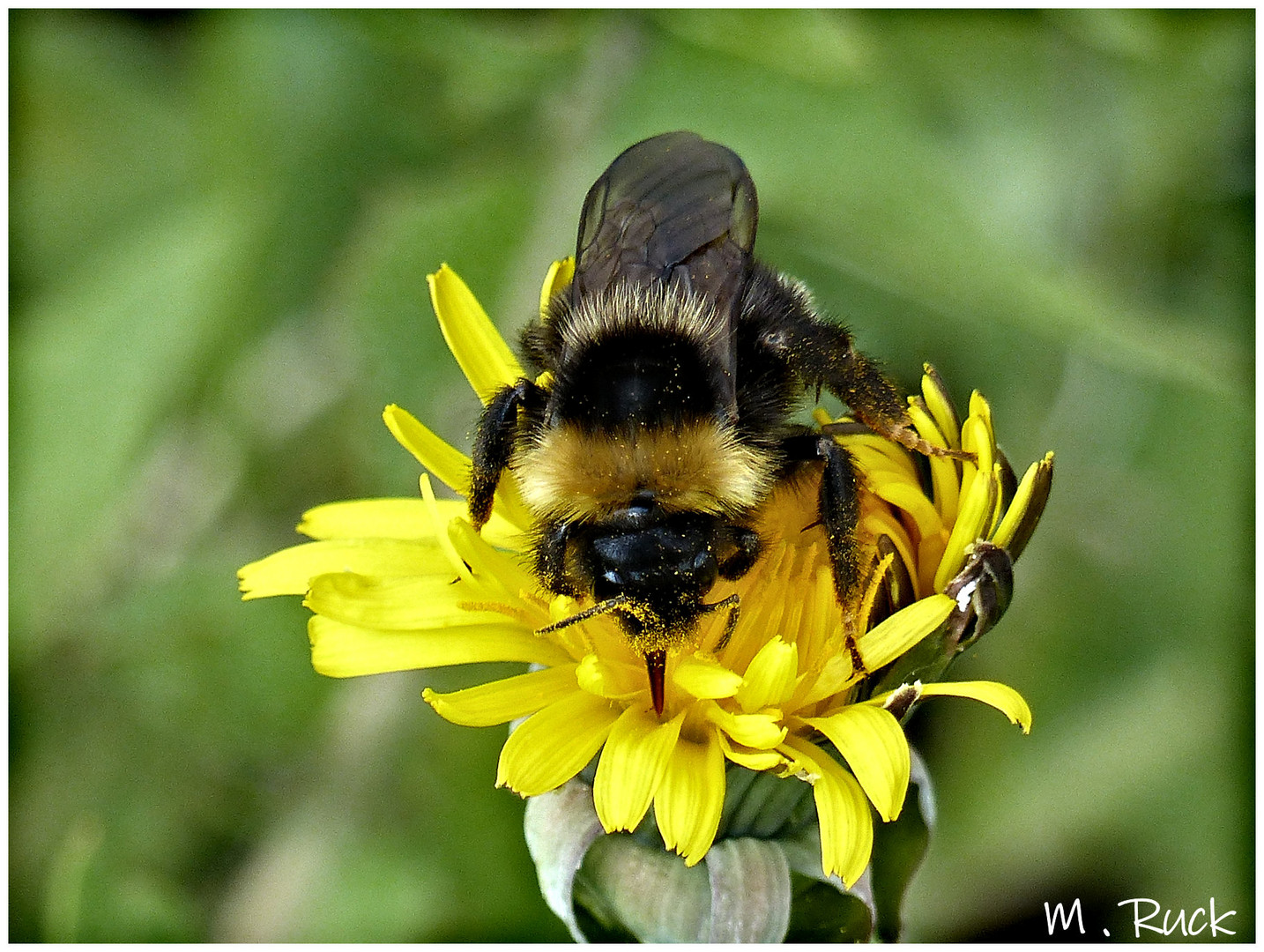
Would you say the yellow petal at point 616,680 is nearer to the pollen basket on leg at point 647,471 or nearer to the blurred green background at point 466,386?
the pollen basket on leg at point 647,471

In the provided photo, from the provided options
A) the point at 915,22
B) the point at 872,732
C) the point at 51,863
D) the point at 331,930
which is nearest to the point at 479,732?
the point at 331,930

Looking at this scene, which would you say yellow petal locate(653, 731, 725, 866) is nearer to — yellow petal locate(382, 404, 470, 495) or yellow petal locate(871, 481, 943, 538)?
yellow petal locate(871, 481, 943, 538)

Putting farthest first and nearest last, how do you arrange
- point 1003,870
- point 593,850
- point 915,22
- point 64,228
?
point 64,228, point 915,22, point 1003,870, point 593,850

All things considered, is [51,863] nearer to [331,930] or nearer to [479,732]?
[331,930]

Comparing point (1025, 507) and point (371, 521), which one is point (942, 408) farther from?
point (371, 521)

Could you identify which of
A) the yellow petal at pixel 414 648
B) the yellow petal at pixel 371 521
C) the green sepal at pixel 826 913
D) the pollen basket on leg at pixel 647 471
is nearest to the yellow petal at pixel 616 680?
the yellow petal at pixel 414 648

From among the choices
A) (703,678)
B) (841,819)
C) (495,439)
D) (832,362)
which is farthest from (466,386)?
(841,819)
